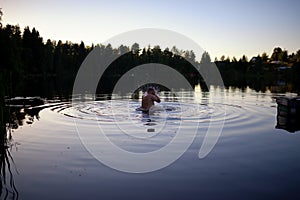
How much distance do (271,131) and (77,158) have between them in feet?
35.0

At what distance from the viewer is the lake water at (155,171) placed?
777 cm

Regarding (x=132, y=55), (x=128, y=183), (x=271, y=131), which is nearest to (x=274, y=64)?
(x=132, y=55)

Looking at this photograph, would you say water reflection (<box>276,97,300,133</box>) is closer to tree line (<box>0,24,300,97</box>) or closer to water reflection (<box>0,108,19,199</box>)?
water reflection (<box>0,108,19,199</box>)

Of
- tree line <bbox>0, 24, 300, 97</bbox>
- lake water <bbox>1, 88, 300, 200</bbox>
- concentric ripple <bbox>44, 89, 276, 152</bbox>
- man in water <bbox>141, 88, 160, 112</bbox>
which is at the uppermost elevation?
tree line <bbox>0, 24, 300, 97</bbox>

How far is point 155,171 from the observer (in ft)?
31.0

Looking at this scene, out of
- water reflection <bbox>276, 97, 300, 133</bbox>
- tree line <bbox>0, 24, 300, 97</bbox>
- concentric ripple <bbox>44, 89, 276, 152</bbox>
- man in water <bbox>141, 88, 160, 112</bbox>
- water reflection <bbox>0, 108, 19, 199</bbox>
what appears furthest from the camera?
tree line <bbox>0, 24, 300, 97</bbox>

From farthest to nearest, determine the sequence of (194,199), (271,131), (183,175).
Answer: (271,131)
(183,175)
(194,199)

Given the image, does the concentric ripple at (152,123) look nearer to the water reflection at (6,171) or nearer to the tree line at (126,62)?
the water reflection at (6,171)

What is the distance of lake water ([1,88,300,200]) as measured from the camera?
777cm

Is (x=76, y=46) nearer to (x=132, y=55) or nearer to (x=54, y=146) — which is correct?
(x=132, y=55)

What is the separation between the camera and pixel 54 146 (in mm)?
12375

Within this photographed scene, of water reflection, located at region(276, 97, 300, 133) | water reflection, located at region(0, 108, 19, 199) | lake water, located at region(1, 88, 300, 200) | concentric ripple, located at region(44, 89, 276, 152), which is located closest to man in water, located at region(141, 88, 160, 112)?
concentric ripple, located at region(44, 89, 276, 152)

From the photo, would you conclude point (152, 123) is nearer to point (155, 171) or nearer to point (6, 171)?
point (155, 171)

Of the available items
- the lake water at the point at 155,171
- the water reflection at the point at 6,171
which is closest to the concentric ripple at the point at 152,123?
the lake water at the point at 155,171
